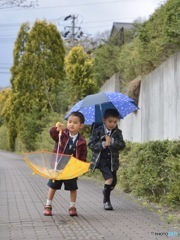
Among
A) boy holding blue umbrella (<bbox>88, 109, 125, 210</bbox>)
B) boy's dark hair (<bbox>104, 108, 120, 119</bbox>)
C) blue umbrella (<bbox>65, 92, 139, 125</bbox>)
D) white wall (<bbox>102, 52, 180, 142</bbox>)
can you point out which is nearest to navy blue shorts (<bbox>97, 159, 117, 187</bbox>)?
boy holding blue umbrella (<bbox>88, 109, 125, 210</bbox>)

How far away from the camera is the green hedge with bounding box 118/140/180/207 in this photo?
21.5 ft

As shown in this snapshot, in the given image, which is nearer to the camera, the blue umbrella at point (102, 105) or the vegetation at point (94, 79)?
the blue umbrella at point (102, 105)

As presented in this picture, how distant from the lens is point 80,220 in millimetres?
6027

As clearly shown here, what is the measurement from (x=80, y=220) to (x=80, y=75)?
1543 centimetres

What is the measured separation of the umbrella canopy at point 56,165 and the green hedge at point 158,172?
1.40 m

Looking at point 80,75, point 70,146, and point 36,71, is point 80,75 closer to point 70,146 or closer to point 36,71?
point 36,71

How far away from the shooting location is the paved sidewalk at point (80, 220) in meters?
5.14

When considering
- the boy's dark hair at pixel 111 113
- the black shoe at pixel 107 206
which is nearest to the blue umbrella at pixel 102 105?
the boy's dark hair at pixel 111 113

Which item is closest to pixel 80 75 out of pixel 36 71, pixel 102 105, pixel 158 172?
pixel 36 71

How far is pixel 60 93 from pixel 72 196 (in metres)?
20.1

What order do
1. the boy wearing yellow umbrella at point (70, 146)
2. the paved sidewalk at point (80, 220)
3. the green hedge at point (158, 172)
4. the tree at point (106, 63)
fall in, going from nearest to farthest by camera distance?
the paved sidewalk at point (80, 220)
the boy wearing yellow umbrella at point (70, 146)
the green hedge at point (158, 172)
the tree at point (106, 63)

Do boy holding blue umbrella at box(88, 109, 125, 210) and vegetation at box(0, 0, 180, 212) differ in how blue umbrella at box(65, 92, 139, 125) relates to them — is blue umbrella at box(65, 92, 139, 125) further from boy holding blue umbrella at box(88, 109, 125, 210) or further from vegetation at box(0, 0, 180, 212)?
vegetation at box(0, 0, 180, 212)

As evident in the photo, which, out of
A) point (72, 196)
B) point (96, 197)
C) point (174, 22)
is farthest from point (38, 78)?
point (72, 196)

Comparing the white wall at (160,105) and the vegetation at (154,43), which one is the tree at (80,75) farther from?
the white wall at (160,105)
